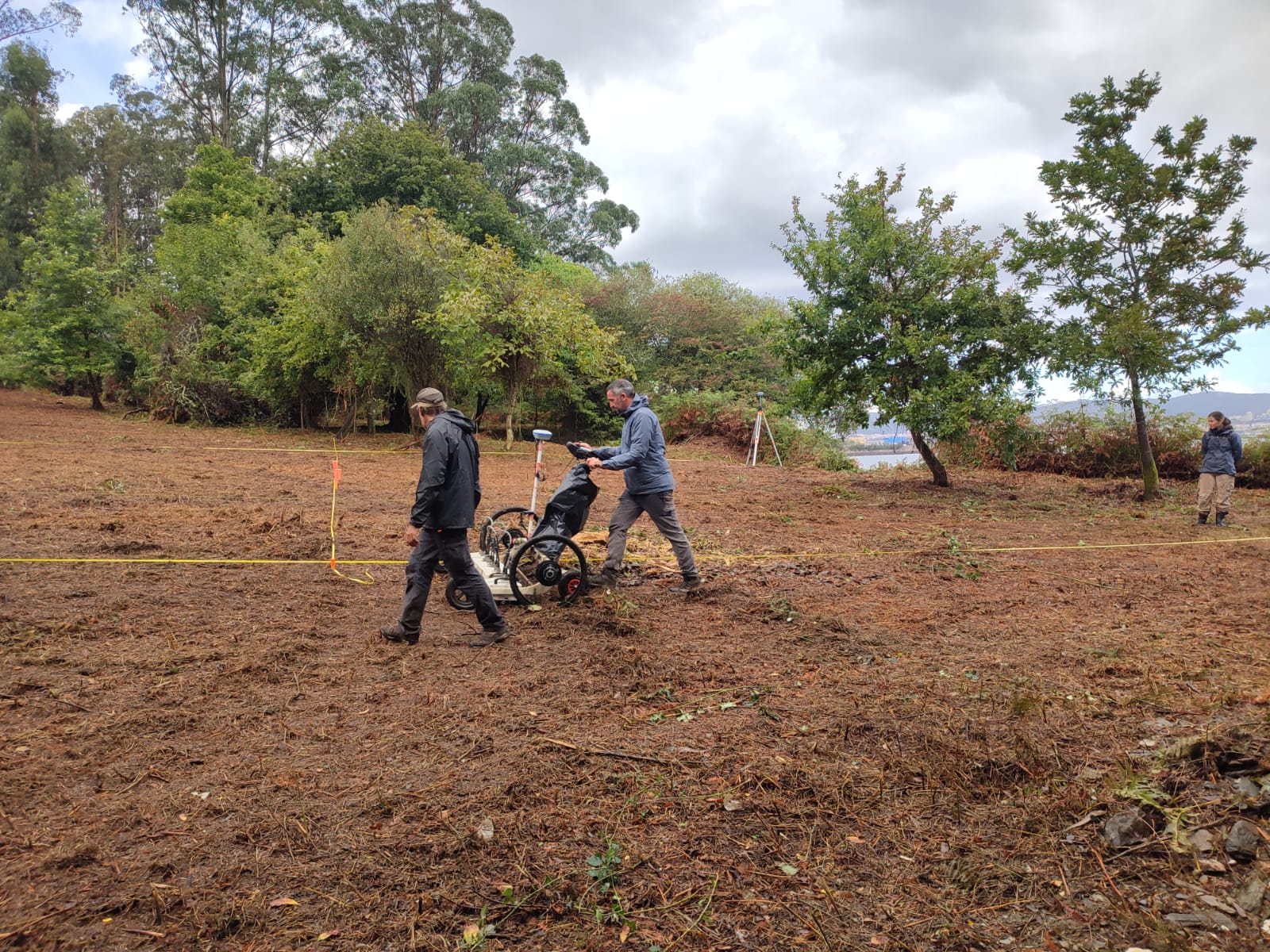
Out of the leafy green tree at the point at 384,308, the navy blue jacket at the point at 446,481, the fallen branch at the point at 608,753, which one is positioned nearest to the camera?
the fallen branch at the point at 608,753

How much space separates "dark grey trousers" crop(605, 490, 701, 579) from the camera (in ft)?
20.4

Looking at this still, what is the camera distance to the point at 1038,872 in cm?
256

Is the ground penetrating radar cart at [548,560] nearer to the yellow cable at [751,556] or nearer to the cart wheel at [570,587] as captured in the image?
the cart wheel at [570,587]

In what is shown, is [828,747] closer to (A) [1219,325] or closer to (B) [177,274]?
(A) [1219,325]

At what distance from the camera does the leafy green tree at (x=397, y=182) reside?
28.8m

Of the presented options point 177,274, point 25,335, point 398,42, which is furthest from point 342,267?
point 398,42

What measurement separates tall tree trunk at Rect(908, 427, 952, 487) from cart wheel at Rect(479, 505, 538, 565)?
9761mm

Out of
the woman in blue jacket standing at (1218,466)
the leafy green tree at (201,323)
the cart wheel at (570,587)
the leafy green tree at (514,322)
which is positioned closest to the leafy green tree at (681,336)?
the leafy green tree at (514,322)

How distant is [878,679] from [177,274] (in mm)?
25874

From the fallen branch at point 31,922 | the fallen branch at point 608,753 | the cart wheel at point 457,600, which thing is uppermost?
the cart wheel at point 457,600

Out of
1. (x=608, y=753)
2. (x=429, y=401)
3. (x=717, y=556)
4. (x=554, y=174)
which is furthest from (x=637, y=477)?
(x=554, y=174)

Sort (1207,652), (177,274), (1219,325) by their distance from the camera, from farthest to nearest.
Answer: (177,274) → (1219,325) → (1207,652)

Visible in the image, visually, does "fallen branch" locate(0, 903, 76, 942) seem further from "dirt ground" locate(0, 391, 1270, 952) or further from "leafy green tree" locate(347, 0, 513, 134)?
"leafy green tree" locate(347, 0, 513, 134)

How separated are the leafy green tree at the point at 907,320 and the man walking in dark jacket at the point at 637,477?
8072mm
